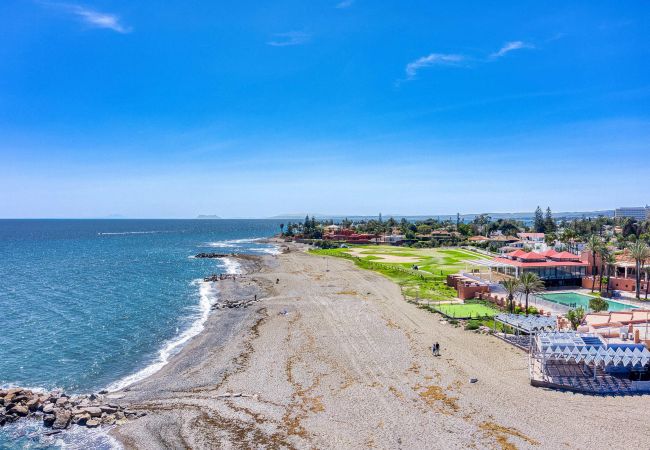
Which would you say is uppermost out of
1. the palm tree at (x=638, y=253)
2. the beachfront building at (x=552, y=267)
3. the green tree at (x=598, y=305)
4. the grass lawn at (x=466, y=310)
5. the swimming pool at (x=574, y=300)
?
the palm tree at (x=638, y=253)

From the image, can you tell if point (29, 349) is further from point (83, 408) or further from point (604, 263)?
point (604, 263)

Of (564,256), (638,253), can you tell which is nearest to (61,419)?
(638,253)

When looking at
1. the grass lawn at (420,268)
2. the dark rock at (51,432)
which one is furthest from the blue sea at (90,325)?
the grass lawn at (420,268)

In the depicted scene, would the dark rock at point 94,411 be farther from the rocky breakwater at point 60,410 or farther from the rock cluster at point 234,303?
the rock cluster at point 234,303

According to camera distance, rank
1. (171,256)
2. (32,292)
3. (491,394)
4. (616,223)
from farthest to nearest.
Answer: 1. (616,223)
2. (171,256)
3. (32,292)
4. (491,394)

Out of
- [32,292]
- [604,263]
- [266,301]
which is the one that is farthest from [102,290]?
[604,263]

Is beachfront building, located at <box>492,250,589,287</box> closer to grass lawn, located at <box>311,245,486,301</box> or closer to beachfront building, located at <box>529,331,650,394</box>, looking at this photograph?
grass lawn, located at <box>311,245,486,301</box>

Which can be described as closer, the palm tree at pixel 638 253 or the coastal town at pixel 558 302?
the coastal town at pixel 558 302
